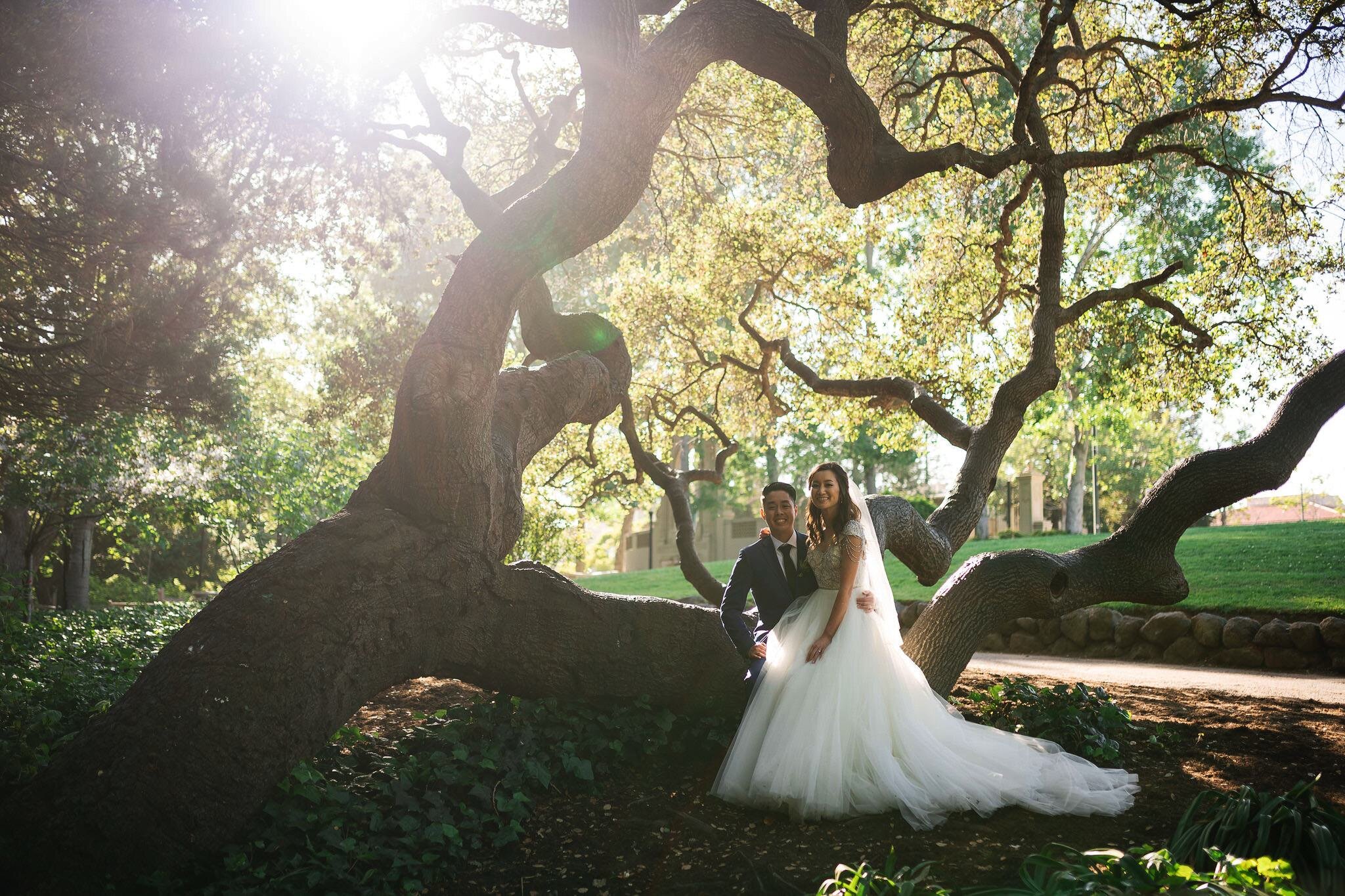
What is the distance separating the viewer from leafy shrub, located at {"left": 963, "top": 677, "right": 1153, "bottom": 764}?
19.8 ft

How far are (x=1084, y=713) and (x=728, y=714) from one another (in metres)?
2.50

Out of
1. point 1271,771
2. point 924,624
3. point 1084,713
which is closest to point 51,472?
point 924,624

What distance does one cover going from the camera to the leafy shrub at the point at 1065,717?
6.02 metres

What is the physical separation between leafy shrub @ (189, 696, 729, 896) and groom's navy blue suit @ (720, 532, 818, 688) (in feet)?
2.36

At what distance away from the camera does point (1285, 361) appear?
1076cm

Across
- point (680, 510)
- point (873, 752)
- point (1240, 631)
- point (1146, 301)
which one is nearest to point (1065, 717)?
point (873, 752)

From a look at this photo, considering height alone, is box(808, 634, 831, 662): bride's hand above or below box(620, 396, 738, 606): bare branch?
below

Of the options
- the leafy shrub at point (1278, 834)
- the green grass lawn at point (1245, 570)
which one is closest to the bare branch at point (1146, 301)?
the green grass lawn at point (1245, 570)

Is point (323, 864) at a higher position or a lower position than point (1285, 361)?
lower

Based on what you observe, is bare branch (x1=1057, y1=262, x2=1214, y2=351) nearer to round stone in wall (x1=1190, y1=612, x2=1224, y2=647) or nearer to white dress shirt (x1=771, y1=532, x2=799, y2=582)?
round stone in wall (x1=1190, y1=612, x2=1224, y2=647)

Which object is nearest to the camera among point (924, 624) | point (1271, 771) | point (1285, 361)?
point (1271, 771)

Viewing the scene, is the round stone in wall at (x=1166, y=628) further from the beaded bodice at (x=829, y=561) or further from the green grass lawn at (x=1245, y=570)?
the beaded bodice at (x=829, y=561)

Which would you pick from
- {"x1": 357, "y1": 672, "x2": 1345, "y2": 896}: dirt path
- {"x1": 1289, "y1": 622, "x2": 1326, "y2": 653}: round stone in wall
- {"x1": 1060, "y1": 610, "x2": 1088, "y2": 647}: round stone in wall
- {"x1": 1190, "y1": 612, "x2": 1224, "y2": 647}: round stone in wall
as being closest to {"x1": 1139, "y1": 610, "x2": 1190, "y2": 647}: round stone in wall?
{"x1": 1190, "y1": 612, "x2": 1224, "y2": 647}: round stone in wall

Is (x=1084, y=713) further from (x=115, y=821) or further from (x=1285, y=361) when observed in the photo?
(x=1285, y=361)
